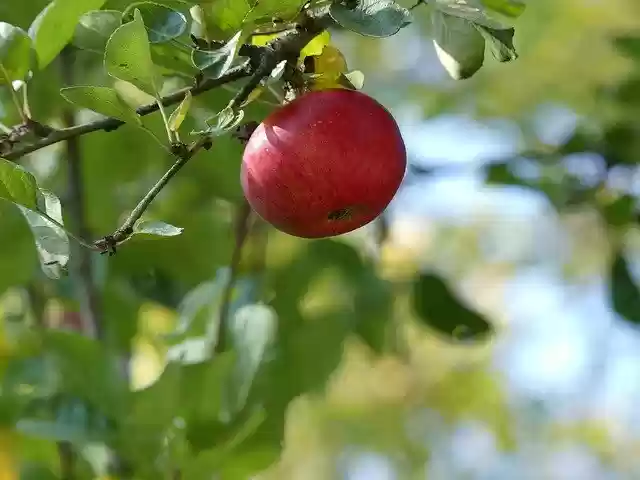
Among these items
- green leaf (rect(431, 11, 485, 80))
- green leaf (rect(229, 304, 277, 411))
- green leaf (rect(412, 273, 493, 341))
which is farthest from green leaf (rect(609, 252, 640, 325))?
green leaf (rect(431, 11, 485, 80))

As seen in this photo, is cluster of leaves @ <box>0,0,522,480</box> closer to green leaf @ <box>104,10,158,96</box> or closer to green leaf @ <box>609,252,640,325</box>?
green leaf @ <box>104,10,158,96</box>

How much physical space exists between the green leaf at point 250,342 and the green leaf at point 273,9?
1.07 feet

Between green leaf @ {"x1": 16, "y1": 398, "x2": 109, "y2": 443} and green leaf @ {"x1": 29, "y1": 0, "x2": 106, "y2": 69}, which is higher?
green leaf @ {"x1": 29, "y1": 0, "x2": 106, "y2": 69}

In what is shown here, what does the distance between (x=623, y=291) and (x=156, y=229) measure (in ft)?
2.39

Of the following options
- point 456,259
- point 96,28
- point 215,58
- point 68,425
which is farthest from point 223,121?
point 456,259

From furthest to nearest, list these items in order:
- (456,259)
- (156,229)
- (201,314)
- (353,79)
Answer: (456,259), (201,314), (353,79), (156,229)

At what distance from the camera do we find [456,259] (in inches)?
105

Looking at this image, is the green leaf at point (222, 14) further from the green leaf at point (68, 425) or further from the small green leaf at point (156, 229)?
the green leaf at point (68, 425)

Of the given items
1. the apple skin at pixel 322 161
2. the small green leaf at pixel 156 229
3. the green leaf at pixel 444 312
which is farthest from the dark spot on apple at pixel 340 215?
the green leaf at pixel 444 312

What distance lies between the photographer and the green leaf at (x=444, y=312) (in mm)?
960

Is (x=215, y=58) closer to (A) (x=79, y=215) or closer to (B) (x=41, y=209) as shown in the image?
(B) (x=41, y=209)

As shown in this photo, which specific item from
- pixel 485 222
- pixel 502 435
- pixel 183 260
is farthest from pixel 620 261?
pixel 485 222

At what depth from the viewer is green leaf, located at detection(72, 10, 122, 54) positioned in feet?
1.54

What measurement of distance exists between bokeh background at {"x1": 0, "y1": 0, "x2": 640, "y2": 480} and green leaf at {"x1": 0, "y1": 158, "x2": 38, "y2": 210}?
0.21 meters
